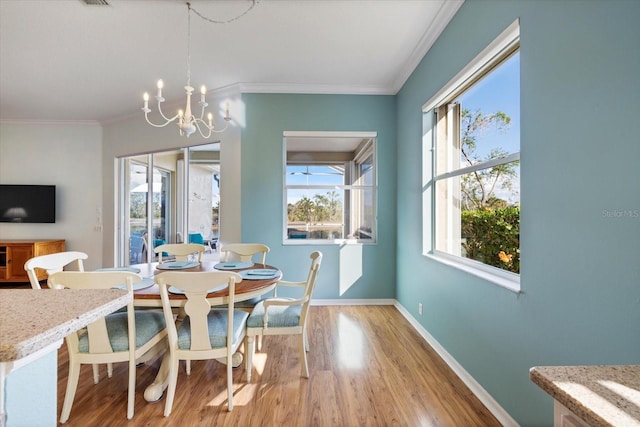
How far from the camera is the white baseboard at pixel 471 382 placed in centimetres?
172

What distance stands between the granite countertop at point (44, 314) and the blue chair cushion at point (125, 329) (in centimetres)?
111

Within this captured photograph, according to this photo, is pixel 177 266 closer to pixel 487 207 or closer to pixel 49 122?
pixel 487 207

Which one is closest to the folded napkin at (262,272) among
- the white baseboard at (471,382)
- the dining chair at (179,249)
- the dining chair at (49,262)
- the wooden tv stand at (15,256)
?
the dining chair at (179,249)

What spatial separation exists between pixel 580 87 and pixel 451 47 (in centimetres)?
138

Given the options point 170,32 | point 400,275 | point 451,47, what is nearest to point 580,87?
point 451,47

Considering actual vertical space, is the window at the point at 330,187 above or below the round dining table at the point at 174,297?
above

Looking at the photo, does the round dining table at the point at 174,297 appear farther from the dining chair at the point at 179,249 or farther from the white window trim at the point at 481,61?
the white window trim at the point at 481,61

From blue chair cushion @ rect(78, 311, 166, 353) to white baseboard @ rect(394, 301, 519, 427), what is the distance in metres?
2.12

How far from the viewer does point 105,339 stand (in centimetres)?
175

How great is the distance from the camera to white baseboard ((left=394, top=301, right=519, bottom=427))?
1.72 m

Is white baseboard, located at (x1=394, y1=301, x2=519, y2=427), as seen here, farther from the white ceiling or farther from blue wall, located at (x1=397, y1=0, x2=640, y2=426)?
the white ceiling

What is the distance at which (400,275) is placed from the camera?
3.70m

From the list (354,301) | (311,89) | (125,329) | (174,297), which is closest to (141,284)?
(125,329)

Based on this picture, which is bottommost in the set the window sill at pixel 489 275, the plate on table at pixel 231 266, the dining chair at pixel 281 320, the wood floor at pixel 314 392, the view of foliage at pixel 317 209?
the wood floor at pixel 314 392
